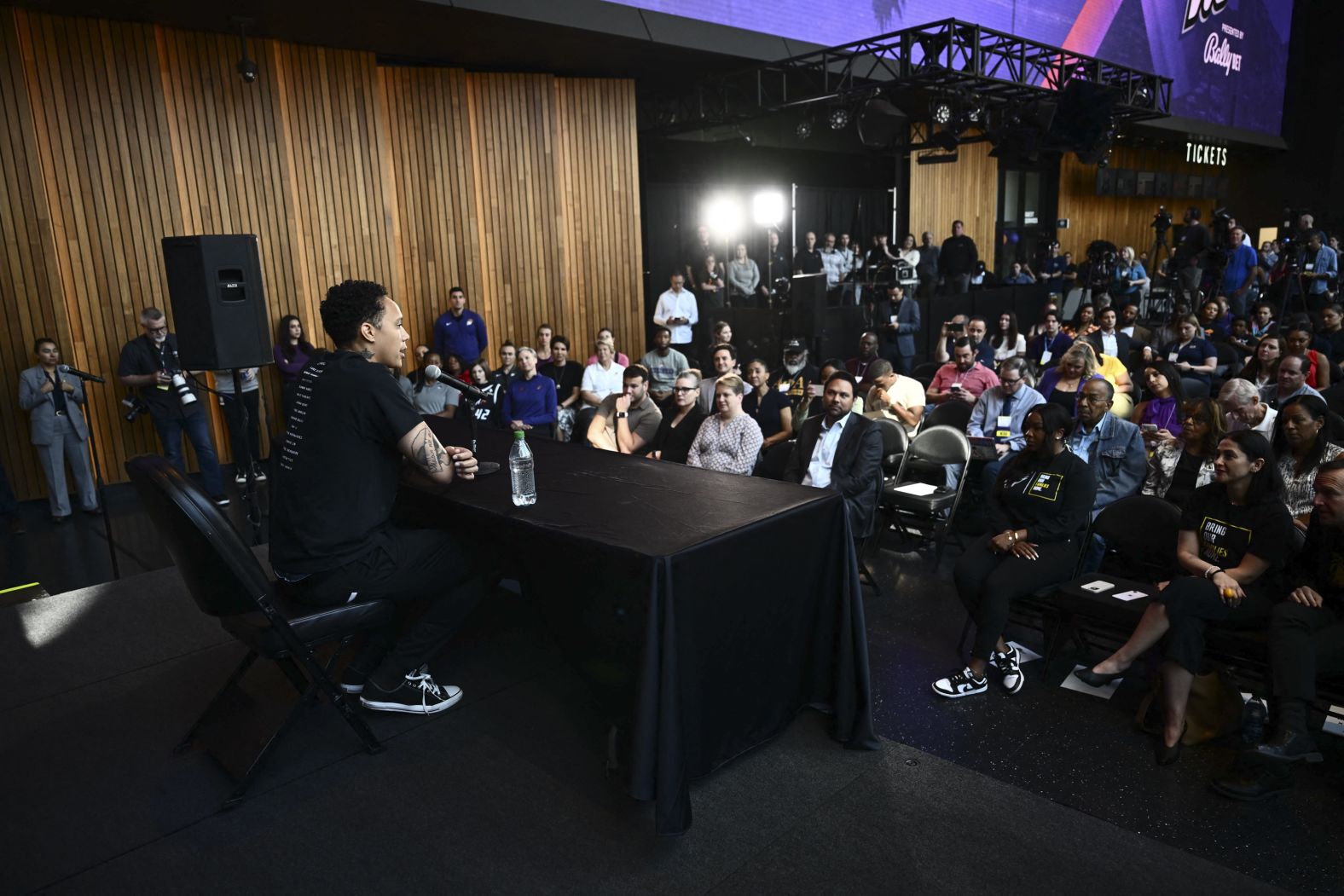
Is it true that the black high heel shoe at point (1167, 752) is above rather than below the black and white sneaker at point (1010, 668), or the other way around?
below

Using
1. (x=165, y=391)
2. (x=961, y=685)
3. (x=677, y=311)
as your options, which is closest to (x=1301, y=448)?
(x=961, y=685)

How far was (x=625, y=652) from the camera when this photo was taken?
2553mm

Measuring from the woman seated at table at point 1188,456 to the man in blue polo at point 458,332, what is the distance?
6.21 metres

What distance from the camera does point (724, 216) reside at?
13672mm

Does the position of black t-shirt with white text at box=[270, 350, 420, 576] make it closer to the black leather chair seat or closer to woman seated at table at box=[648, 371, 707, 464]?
the black leather chair seat

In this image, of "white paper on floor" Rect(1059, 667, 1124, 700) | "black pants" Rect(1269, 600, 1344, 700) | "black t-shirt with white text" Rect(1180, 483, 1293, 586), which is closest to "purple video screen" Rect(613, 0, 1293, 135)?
"black t-shirt with white text" Rect(1180, 483, 1293, 586)

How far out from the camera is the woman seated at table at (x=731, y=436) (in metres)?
4.71

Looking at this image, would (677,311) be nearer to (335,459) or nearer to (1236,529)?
(1236,529)

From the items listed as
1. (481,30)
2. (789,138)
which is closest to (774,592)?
(481,30)

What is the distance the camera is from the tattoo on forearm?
265 cm

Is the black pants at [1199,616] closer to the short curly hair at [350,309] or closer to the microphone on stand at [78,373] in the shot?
the short curly hair at [350,309]

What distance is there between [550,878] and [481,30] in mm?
7328

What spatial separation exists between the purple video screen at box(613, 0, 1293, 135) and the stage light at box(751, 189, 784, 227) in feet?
13.2

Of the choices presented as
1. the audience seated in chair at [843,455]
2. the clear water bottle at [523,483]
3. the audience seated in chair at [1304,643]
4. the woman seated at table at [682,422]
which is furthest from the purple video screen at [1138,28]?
the audience seated in chair at [1304,643]
